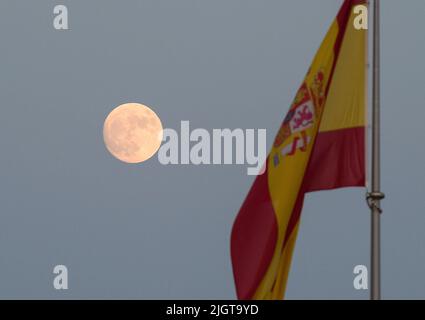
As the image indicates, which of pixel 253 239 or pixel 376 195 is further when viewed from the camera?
pixel 253 239

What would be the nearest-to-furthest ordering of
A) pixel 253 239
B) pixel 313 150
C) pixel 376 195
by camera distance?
pixel 376 195, pixel 313 150, pixel 253 239

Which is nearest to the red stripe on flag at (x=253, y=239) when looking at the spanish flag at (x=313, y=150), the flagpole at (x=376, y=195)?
the spanish flag at (x=313, y=150)

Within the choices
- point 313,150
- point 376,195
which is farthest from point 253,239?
point 376,195

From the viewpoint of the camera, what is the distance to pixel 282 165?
733 inches

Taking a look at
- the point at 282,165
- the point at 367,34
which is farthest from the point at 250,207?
the point at 367,34

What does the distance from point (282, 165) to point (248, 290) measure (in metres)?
2.29

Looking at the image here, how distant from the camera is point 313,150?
61.6 ft

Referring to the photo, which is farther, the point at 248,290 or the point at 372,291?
the point at 248,290

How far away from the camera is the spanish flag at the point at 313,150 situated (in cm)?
1839

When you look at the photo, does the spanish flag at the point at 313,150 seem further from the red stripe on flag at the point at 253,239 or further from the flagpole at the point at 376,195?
the flagpole at the point at 376,195

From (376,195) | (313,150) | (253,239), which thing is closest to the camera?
(376,195)

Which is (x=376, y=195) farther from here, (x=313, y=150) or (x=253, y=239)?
(x=253, y=239)
